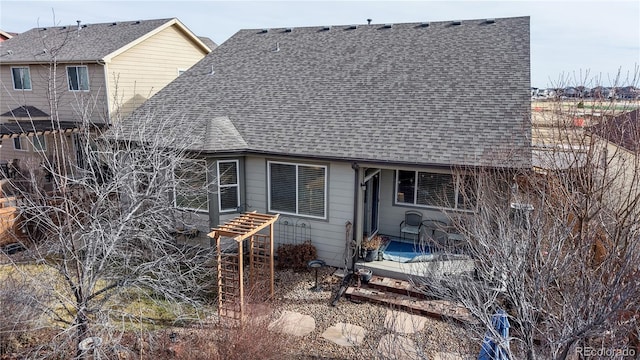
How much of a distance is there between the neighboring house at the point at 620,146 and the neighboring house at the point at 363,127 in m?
1.54

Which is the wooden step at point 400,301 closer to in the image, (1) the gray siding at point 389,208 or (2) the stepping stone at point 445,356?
(2) the stepping stone at point 445,356

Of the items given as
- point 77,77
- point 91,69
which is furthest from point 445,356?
point 77,77

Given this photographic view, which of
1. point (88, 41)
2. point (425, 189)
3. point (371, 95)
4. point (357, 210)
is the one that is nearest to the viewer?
point (357, 210)

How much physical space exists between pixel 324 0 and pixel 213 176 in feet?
24.1

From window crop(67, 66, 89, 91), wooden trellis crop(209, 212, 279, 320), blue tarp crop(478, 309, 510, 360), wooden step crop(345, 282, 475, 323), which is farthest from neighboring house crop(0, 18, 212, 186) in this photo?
blue tarp crop(478, 309, 510, 360)

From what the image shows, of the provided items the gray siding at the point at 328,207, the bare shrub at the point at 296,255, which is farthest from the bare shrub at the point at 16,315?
the gray siding at the point at 328,207

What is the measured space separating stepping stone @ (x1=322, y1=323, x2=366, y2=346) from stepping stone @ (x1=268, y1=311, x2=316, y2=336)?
38cm

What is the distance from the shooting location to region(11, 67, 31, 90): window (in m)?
19.6

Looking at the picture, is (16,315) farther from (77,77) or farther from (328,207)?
(77,77)

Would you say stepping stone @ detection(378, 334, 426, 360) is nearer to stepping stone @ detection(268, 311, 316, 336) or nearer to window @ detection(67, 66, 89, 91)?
stepping stone @ detection(268, 311, 316, 336)

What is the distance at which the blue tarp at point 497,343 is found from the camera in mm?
3726

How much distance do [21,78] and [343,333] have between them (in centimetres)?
2071

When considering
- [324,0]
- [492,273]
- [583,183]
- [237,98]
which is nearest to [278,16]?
[324,0]

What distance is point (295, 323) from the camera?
8273 millimetres
